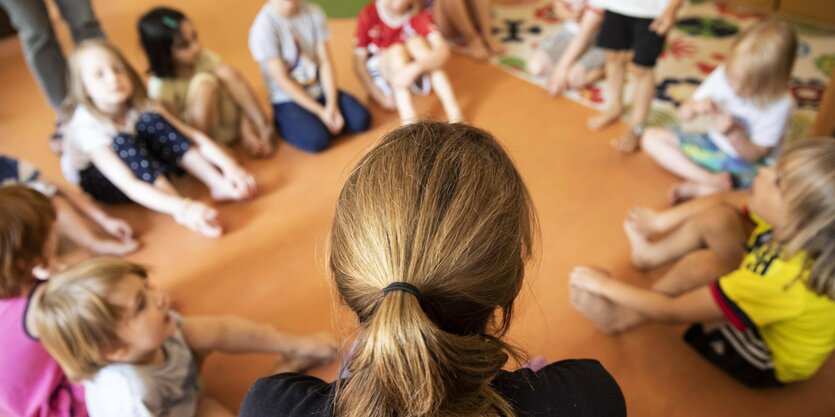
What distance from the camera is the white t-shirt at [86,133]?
147cm

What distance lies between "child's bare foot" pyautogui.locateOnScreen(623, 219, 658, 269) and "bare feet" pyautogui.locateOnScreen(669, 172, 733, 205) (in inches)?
9.3

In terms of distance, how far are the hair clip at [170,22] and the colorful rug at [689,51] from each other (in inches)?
44.8

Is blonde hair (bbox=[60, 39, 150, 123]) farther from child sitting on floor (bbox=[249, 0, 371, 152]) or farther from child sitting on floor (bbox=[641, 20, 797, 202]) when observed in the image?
child sitting on floor (bbox=[641, 20, 797, 202])

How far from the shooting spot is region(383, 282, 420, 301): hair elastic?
0.52 metres

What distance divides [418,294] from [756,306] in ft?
2.42

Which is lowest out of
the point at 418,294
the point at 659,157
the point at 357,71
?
the point at 659,157

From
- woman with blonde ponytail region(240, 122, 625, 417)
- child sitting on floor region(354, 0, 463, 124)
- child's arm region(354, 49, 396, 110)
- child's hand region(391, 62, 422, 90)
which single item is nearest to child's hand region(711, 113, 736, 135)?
child sitting on floor region(354, 0, 463, 124)

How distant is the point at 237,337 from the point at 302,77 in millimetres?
972

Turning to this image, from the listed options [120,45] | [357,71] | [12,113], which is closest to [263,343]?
[357,71]

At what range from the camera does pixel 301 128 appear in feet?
5.76

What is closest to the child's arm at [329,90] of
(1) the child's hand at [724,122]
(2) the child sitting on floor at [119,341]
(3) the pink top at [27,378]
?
(2) the child sitting on floor at [119,341]

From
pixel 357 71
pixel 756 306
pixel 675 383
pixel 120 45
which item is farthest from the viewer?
pixel 120 45

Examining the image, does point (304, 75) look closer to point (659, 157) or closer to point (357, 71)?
point (357, 71)

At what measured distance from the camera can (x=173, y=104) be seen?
1735 millimetres
